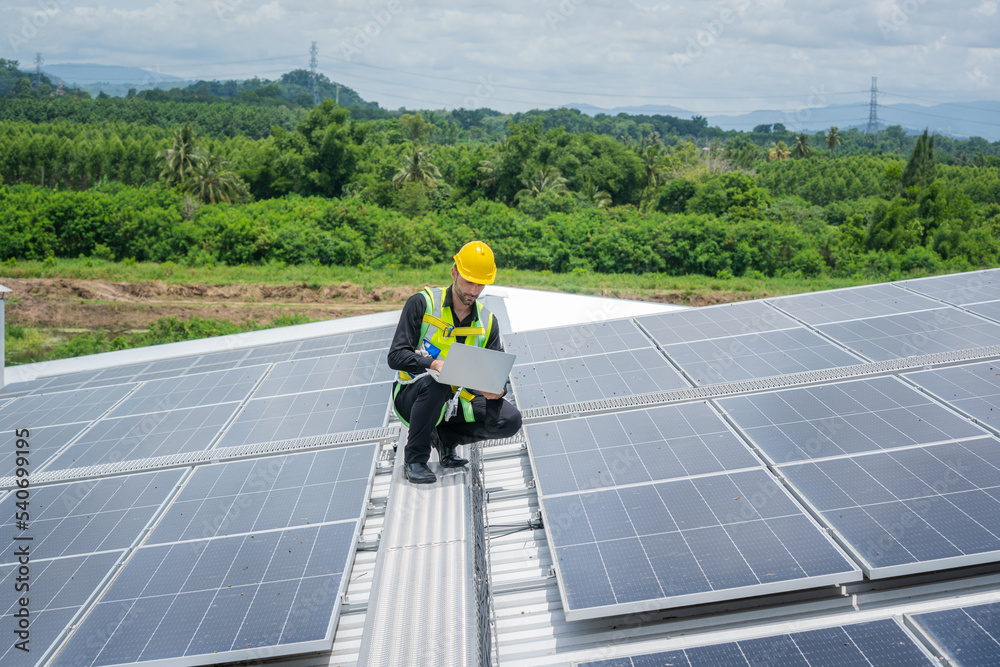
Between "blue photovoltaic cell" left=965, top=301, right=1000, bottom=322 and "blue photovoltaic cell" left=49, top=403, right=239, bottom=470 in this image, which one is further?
"blue photovoltaic cell" left=965, top=301, right=1000, bottom=322

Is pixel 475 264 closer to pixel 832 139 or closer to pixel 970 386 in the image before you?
pixel 970 386

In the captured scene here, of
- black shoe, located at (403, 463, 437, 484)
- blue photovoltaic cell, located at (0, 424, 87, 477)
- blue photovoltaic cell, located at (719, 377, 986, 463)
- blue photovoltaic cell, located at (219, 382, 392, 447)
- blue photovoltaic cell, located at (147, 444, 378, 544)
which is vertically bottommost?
blue photovoltaic cell, located at (0, 424, 87, 477)

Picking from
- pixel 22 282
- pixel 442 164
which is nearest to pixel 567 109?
pixel 442 164

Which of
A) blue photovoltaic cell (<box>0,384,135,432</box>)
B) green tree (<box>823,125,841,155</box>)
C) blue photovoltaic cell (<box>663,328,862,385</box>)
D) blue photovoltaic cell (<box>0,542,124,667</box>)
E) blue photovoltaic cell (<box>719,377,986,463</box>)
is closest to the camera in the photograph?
blue photovoltaic cell (<box>0,542,124,667</box>)

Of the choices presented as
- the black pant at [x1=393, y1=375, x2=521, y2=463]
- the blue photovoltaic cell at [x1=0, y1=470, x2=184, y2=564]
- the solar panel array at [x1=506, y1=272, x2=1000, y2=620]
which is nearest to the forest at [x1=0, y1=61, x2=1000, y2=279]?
the solar panel array at [x1=506, y1=272, x2=1000, y2=620]

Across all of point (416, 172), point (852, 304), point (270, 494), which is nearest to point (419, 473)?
point (270, 494)

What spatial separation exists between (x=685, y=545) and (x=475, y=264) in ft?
8.78

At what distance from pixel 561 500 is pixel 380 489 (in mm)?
1964

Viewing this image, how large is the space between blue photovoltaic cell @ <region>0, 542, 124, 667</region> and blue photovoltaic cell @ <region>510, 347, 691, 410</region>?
4.38 meters

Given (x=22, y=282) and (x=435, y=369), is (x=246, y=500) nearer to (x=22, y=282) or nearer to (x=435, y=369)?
(x=435, y=369)

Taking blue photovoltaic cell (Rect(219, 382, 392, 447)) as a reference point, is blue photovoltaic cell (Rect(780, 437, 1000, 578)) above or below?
above

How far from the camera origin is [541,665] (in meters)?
4.31

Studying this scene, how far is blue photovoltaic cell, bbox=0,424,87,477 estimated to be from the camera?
7.72 metres

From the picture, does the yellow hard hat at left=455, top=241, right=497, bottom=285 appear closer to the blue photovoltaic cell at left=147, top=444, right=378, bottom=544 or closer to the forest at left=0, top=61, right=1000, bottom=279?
the blue photovoltaic cell at left=147, top=444, right=378, bottom=544
